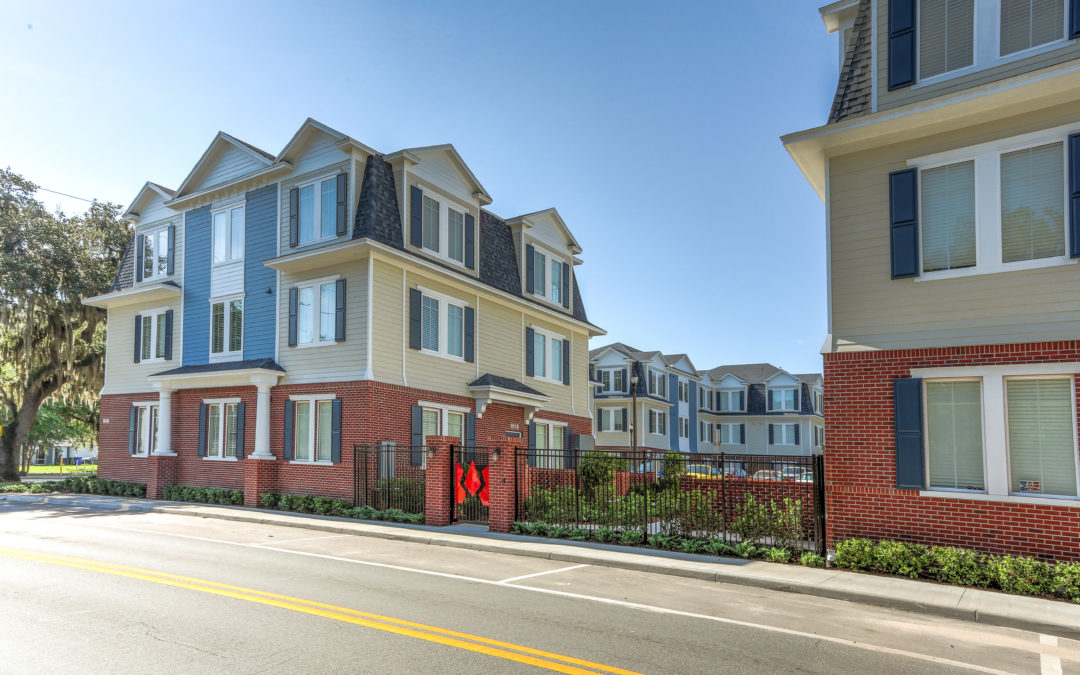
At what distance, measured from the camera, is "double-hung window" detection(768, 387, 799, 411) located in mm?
58969

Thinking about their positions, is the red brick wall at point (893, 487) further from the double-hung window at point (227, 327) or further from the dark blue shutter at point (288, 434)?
the double-hung window at point (227, 327)

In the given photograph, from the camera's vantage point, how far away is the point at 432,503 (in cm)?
1744

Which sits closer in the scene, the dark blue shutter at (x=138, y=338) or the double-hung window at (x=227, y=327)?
the double-hung window at (x=227, y=327)

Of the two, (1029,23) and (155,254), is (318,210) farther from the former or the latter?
(1029,23)

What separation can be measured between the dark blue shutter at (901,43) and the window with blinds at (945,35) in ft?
0.48

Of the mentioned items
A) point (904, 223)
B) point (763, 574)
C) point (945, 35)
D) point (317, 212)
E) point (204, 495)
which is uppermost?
point (945, 35)

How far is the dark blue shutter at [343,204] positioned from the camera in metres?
21.0

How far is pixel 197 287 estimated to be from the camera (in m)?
25.2

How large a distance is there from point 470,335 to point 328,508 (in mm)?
7487

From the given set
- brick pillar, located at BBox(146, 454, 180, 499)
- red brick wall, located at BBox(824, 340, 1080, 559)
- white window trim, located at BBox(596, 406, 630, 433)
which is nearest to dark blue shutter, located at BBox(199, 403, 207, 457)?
brick pillar, located at BBox(146, 454, 180, 499)

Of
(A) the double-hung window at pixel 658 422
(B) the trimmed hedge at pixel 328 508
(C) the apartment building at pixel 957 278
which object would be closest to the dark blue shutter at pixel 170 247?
(B) the trimmed hedge at pixel 328 508

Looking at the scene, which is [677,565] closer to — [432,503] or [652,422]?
[432,503]

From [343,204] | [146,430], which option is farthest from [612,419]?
[343,204]

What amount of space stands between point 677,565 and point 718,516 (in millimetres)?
2303
